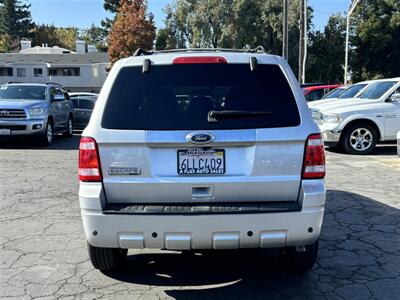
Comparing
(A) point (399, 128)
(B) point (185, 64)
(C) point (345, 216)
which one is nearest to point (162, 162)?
(B) point (185, 64)

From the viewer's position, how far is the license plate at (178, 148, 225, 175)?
3.80 metres

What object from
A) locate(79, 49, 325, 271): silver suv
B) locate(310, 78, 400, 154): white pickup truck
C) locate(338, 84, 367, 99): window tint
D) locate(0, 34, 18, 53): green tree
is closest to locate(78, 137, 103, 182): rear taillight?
locate(79, 49, 325, 271): silver suv

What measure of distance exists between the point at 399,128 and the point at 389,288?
8364mm

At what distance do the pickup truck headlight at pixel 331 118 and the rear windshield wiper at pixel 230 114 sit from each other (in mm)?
8457

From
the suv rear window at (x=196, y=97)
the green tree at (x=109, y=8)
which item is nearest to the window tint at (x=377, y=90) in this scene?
the suv rear window at (x=196, y=97)

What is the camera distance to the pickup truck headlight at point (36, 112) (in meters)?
13.5

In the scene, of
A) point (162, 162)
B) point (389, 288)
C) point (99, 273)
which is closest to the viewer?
point (162, 162)

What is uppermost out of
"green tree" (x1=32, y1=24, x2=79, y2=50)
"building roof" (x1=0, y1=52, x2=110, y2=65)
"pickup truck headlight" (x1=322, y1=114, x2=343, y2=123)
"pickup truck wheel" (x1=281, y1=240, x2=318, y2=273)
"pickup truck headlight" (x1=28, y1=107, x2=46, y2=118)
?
"green tree" (x1=32, y1=24, x2=79, y2=50)

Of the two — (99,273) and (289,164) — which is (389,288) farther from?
(99,273)

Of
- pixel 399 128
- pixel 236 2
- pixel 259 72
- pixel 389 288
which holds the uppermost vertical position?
pixel 236 2

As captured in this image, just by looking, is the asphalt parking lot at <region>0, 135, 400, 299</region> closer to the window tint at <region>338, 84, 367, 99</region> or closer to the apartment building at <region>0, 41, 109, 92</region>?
the window tint at <region>338, 84, 367, 99</region>

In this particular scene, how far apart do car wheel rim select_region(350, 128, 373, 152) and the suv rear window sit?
27.8 ft

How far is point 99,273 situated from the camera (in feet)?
15.1

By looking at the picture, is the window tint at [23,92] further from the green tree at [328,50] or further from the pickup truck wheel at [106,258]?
the green tree at [328,50]
